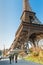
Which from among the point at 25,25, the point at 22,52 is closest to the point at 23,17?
the point at 25,25

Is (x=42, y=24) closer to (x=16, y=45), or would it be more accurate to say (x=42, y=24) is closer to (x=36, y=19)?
(x=36, y=19)

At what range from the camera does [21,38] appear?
1410 inches

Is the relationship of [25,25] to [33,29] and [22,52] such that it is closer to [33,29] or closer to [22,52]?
[33,29]

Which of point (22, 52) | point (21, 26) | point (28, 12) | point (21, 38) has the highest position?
point (28, 12)

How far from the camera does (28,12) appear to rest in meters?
36.9

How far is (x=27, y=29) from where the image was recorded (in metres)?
33.9

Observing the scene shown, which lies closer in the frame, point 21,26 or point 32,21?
point 21,26

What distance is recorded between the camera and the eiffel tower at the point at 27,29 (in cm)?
3384

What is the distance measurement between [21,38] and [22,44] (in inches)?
78.6

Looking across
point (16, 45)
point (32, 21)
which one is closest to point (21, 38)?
point (16, 45)

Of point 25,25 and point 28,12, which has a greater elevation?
point 28,12

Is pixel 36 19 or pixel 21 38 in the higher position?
pixel 36 19

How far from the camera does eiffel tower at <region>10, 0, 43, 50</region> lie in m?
33.8

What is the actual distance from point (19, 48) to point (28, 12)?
798cm
